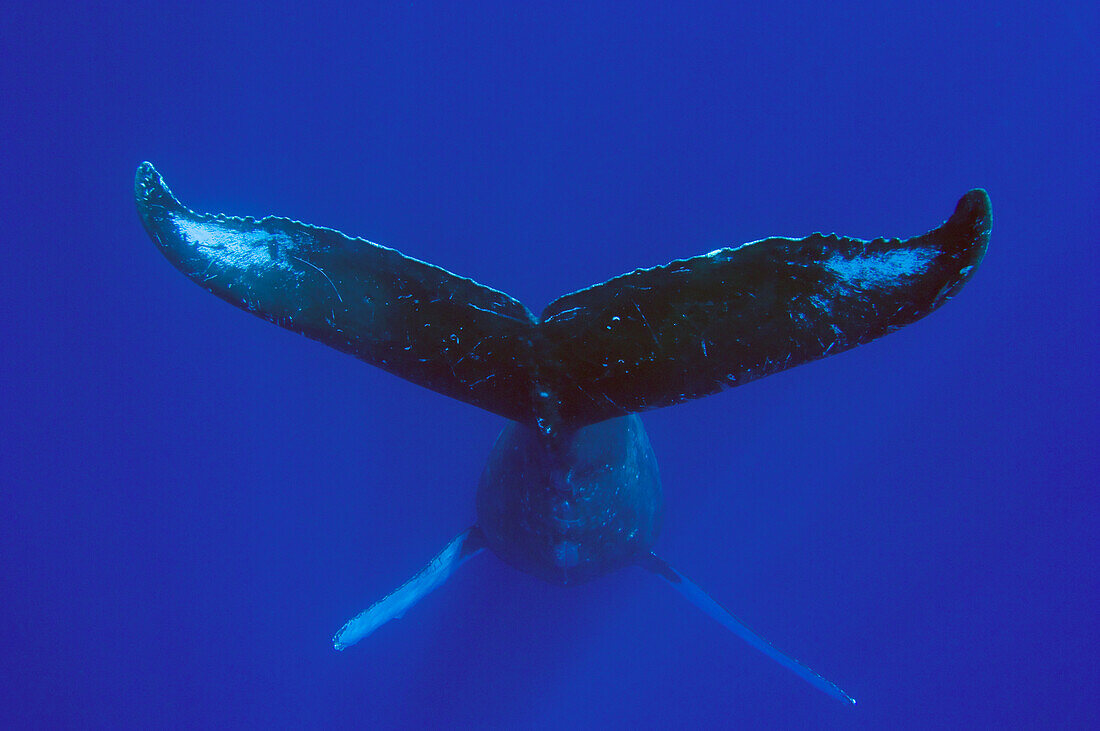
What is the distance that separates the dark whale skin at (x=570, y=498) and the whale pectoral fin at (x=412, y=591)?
498mm

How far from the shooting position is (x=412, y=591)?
645cm

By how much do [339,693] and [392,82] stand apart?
33.2 ft

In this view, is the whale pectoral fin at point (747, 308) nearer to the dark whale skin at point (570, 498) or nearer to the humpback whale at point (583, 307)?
the humpback whale at point (583, 307)

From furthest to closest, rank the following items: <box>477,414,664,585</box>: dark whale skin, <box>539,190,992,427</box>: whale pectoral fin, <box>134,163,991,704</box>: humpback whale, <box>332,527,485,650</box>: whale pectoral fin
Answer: <box>332,527,485,650</box>: whale pectoral fin → <box>477,414,664,585</box>: dark whale skin → <box>134,163,991,704</box>: humpback whale → <box>539,190,992,427</box>: whale pectoral fin

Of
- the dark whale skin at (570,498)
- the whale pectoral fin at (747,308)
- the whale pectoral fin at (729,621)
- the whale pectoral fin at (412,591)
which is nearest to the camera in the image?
the whale pectoral fin at (747,308)

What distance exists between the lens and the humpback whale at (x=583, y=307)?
2701mm

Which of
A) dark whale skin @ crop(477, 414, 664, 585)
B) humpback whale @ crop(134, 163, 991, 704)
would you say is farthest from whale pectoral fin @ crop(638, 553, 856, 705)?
humpback whale @ crop(134, 163, 991, 704)

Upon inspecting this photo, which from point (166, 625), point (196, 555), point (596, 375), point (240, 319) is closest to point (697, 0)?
point (240, 319)

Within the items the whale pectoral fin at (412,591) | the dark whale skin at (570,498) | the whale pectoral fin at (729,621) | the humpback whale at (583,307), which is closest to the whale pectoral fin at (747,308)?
the humpback whale at (583,307)

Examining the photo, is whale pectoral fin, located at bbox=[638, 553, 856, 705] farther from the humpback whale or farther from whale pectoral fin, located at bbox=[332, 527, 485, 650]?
the humpback whale

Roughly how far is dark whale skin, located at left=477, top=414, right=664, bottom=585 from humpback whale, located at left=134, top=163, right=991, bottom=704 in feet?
3.19

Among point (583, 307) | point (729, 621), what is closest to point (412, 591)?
point (729, 621)

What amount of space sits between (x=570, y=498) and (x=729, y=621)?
12.2 ft

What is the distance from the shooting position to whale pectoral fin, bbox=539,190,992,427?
259 centimetres
